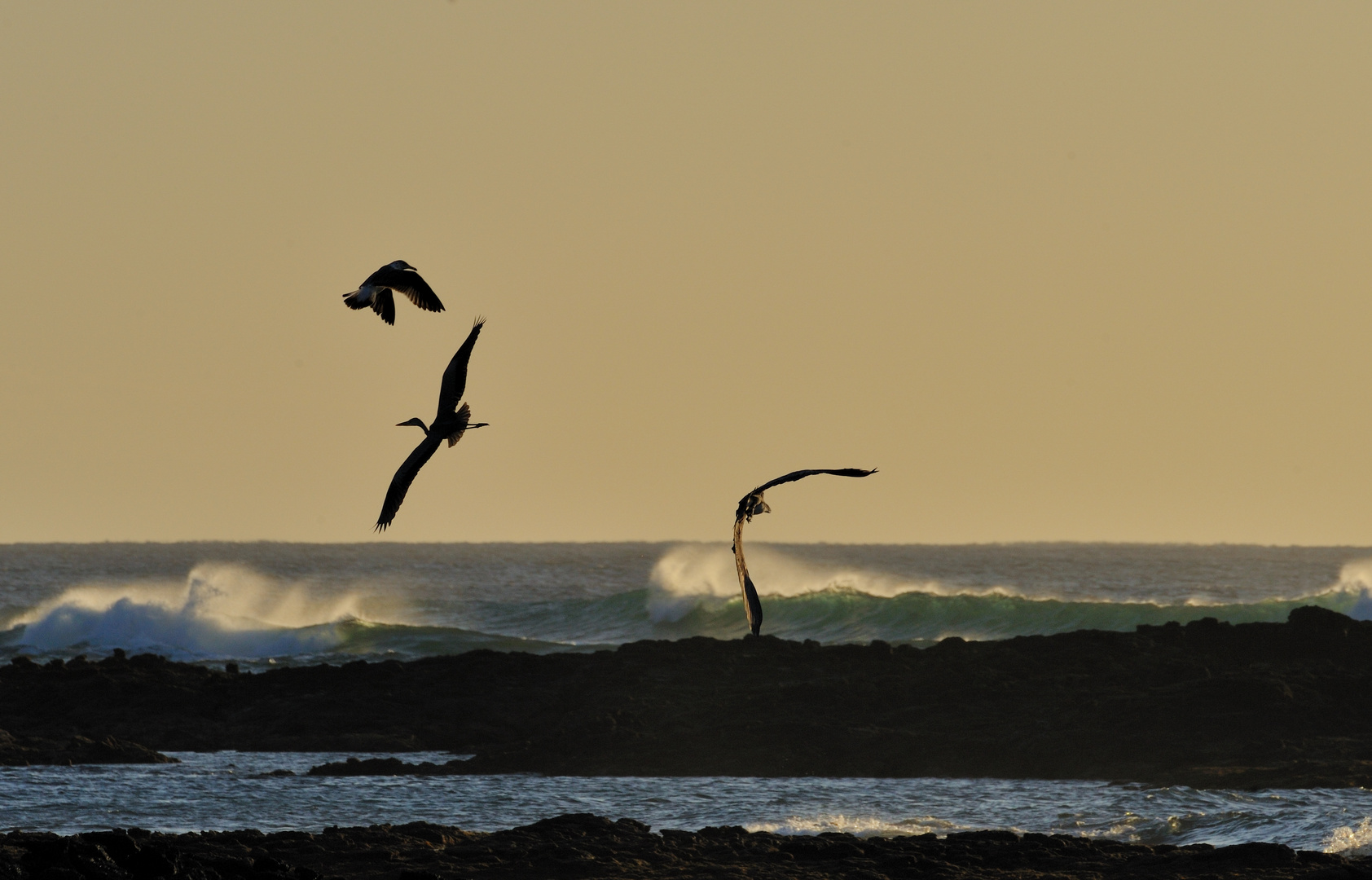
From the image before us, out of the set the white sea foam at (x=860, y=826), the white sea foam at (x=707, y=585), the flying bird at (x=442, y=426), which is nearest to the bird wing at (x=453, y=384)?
the flying bird at (x=442, y=426)

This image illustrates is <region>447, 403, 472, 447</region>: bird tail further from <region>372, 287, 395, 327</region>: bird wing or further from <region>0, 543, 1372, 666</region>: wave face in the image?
<region>0, 543, 1372, 666</region>: wave face

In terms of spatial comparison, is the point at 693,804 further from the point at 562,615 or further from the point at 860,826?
the point at 562,615

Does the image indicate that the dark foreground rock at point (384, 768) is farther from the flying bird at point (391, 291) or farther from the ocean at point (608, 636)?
the flying bird at point (391, 291)

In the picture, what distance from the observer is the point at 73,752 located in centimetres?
2700

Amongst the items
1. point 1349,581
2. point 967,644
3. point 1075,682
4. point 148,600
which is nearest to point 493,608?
point 148,600

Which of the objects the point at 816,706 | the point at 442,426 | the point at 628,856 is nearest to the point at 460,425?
the point at 442,426

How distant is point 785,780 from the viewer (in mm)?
25281

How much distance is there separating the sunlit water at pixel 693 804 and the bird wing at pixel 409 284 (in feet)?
32.9

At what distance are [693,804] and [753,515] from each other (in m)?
14.2

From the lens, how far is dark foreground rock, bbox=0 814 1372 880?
1599cm

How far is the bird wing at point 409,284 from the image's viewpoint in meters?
12.3

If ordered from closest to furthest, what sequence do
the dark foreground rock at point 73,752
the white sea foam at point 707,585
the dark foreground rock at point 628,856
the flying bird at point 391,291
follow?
the flying bird at point 391,291
the dark foreground rock at point 628,856
the dark foreground rock at point 73,752
the white sea foam at point 707,585

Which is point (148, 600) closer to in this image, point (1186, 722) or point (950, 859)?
point (1186, 722)

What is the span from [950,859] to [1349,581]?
43.6 m
